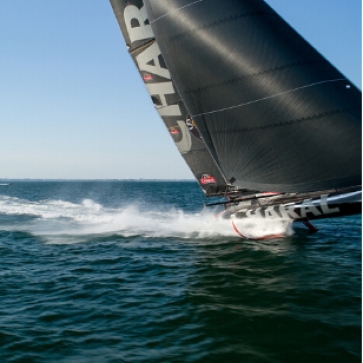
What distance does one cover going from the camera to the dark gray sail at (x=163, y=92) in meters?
14.4

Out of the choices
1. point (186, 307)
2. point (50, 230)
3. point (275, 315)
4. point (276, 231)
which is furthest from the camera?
point (50, 230)

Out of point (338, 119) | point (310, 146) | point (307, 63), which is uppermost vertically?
point (307, 63)

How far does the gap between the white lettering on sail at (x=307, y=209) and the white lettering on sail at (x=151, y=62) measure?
24.5ft

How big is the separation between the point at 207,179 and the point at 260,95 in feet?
18.4

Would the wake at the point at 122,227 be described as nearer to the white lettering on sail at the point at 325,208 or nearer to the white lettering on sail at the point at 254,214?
the white lettering on sail at the point at 254,214

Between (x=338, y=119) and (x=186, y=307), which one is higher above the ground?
(x=338, y=119)

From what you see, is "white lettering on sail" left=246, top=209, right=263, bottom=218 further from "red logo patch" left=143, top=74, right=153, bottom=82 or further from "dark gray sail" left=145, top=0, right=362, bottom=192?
"red logo patch" left=143, top=74, right=153, bottom=82

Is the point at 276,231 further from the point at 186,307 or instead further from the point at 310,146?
the point at 186,307

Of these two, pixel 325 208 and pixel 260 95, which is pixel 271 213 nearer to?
pixel 325 208

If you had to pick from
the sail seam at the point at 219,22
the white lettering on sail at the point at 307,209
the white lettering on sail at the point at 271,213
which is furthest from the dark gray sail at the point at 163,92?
the white lettering on sail at the point at 307,209

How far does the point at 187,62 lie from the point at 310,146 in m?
4.95

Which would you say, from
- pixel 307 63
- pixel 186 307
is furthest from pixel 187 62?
pixel 186 307

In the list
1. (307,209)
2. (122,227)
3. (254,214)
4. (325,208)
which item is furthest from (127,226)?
(325,208)

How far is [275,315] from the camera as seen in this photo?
703 cm
